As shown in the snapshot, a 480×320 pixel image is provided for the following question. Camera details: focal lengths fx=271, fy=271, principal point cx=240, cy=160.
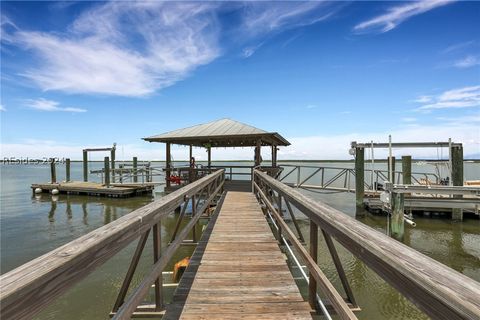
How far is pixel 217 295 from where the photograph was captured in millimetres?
2846

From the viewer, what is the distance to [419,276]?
100cm

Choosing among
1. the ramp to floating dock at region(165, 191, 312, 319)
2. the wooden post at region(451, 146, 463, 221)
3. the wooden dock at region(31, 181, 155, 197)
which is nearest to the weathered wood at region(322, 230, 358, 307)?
the ramp to floating dock at region(165, 191, 312, 319)

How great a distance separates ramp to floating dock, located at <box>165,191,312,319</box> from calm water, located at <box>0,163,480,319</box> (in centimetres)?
112

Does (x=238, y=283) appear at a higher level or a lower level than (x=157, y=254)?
lower

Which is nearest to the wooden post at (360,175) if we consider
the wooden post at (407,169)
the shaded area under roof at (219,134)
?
the wooden post at (407,169)

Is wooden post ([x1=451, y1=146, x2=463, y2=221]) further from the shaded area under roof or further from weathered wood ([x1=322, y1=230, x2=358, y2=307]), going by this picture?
weathered wood ([x1=322, y1=230, x2=358, y2=307])

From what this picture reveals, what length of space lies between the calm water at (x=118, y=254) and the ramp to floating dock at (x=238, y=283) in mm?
1120

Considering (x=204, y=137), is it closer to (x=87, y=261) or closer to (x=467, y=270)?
(x=467, y=270)

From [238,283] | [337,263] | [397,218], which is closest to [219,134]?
[397,218]

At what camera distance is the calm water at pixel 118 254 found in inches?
225

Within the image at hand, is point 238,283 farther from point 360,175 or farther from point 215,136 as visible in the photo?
point 360,175

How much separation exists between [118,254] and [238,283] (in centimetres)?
705

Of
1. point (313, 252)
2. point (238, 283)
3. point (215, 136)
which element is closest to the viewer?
point (313, 252)

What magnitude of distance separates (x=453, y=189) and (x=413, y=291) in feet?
37.7
